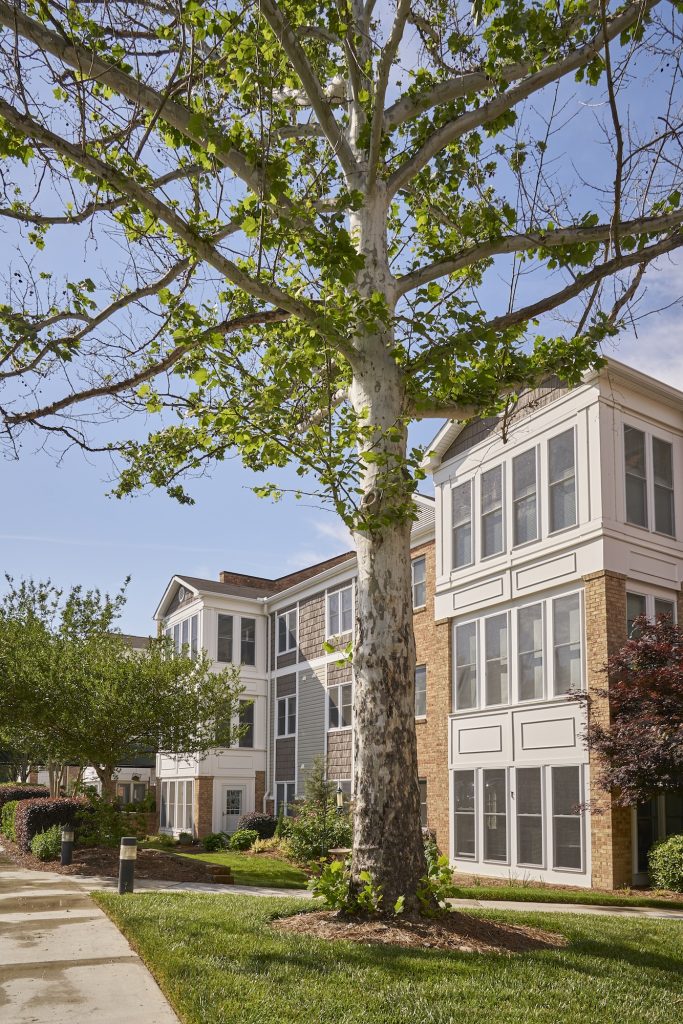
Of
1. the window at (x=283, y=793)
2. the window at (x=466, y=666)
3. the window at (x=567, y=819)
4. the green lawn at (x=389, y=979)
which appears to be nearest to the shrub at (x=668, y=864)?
the window at (x=567, y=819)

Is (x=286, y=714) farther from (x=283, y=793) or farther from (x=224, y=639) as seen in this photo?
(x=224, y=639)

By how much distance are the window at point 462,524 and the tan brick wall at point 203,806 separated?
15.5m

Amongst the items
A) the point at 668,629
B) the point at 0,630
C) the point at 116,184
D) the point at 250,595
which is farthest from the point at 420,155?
the point at 250,595

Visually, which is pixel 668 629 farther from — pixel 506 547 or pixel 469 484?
pixel 469 484

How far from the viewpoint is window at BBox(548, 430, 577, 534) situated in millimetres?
18531

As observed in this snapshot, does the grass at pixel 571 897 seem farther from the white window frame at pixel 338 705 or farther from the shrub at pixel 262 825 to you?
the shrub at pixel 262 825

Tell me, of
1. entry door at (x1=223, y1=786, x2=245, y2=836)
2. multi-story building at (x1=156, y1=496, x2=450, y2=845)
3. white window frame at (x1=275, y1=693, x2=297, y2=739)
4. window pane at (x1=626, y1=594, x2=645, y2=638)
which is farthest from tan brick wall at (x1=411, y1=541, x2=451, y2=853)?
entry door at (x1=223, y1=786, x2=245, y2=836)

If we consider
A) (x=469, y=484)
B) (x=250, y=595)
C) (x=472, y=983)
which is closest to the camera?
(x=472, y=983)

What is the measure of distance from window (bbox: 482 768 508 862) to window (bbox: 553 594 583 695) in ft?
8.46

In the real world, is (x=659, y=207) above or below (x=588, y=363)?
above

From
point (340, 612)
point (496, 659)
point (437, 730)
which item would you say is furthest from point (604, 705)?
point (340, 612)

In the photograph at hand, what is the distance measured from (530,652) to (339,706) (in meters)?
11.3

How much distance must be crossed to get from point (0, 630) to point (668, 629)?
15205 millimetres

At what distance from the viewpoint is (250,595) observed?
3719 cm
